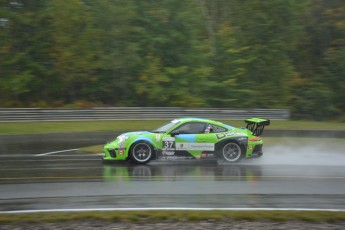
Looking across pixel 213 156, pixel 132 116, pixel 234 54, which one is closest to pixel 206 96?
pixel 234 54

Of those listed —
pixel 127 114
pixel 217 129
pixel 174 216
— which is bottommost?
pixel 174 216

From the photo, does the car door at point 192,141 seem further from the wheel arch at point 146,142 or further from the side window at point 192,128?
the wheel arch at point 146,142

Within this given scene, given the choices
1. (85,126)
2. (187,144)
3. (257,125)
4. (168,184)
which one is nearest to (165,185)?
(168,184)

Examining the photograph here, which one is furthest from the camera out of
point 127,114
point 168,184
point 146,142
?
point 127,114

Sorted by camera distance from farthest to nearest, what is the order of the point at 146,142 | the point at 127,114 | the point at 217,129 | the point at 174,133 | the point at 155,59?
the point at 155,59 < the point at 127,114 < the point at 217,129 < the point at 174,133 < the point at 146,142

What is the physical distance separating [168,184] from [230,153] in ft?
13.0

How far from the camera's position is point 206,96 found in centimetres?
3256

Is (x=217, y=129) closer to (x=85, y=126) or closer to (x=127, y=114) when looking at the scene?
(x=85, y=126)

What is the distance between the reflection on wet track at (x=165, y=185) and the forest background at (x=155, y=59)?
17058 millimetres

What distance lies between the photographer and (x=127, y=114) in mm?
28156

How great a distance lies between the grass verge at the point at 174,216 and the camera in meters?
7.08

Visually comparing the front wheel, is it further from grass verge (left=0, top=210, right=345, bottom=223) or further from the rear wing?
grass verge (left=0, top=210, right=345, bottom=223)

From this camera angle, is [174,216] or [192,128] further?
[192,128]

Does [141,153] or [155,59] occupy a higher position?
[155,59]
